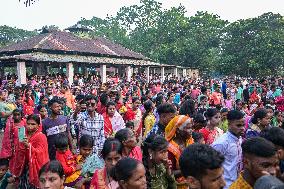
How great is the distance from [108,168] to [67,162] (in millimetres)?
1496

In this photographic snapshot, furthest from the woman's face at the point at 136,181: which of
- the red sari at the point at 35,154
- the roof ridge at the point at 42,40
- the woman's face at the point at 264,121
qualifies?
the roof ridge at the point at 42,40

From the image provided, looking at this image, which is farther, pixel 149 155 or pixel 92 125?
pixel 92 125

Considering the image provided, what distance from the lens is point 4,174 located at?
5.17m

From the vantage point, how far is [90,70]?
3484 cm

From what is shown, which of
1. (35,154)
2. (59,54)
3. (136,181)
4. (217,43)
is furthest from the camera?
(217,43)

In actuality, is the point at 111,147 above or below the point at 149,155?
above

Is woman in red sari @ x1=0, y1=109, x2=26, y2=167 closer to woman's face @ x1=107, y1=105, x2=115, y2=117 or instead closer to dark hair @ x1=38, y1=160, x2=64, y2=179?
woman's face @ x1=107, y1=105, x2=115, y2=117

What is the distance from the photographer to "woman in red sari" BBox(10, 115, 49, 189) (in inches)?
195

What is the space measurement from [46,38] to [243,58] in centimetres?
1911

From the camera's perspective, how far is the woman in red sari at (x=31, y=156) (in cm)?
496

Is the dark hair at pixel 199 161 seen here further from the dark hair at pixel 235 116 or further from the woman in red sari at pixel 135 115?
the woman in red sari at pixel 135 115

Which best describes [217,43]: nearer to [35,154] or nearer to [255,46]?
[255,46]

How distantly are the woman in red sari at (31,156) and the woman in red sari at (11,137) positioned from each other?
12.7 inches

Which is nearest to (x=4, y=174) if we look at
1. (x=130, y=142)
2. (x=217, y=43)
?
(x=130, y=142)
